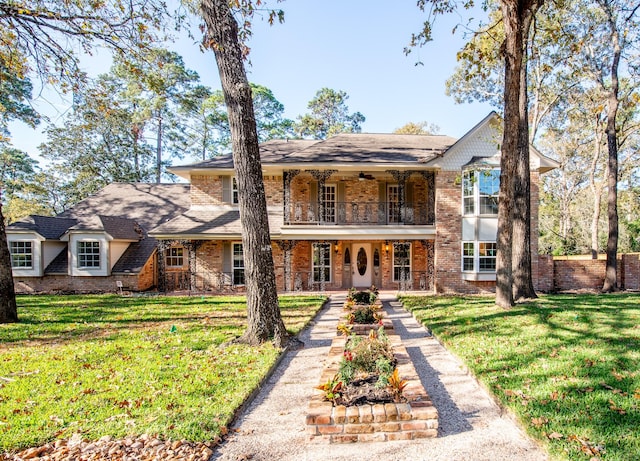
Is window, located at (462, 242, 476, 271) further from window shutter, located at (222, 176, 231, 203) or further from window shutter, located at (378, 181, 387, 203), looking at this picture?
window shutter, located at (222, 176, 231, 203)

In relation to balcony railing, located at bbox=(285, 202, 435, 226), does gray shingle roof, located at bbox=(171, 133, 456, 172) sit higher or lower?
higher

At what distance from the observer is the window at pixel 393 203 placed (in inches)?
652

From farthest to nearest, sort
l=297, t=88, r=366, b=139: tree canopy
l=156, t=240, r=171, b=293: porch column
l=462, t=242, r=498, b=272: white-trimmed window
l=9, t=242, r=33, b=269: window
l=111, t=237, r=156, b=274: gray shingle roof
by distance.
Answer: l=297, t=88, r=366, b=139: tree canopy
l=111, t=237, r=156, b=274: gray shingle roof
l=9, t=242, r=33, b=269: window
l=156, t=240, r=171, b=293: porch column
l=462, t=242, r=498, b=272: white-trimmed window

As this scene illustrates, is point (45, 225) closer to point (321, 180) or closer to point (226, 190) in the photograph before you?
point (226, 190)

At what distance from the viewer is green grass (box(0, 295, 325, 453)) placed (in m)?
3.75

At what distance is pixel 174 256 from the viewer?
17.2 metres

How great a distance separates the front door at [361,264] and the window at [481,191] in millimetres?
4816

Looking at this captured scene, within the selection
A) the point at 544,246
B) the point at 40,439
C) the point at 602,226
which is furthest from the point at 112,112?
the point at 602,226

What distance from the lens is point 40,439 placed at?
3.48m

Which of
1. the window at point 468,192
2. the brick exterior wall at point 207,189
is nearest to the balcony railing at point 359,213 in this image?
the window at point 468,192

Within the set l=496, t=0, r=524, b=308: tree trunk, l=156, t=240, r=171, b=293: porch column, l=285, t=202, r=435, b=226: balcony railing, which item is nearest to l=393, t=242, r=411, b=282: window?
l=285, t=202, r=435, b=226: balcony railing

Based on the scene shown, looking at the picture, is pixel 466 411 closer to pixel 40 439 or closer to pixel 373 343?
pixel 373 343

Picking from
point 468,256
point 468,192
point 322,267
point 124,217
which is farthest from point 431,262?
point 124,217

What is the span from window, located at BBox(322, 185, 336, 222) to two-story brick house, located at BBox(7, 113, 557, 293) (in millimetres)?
48
